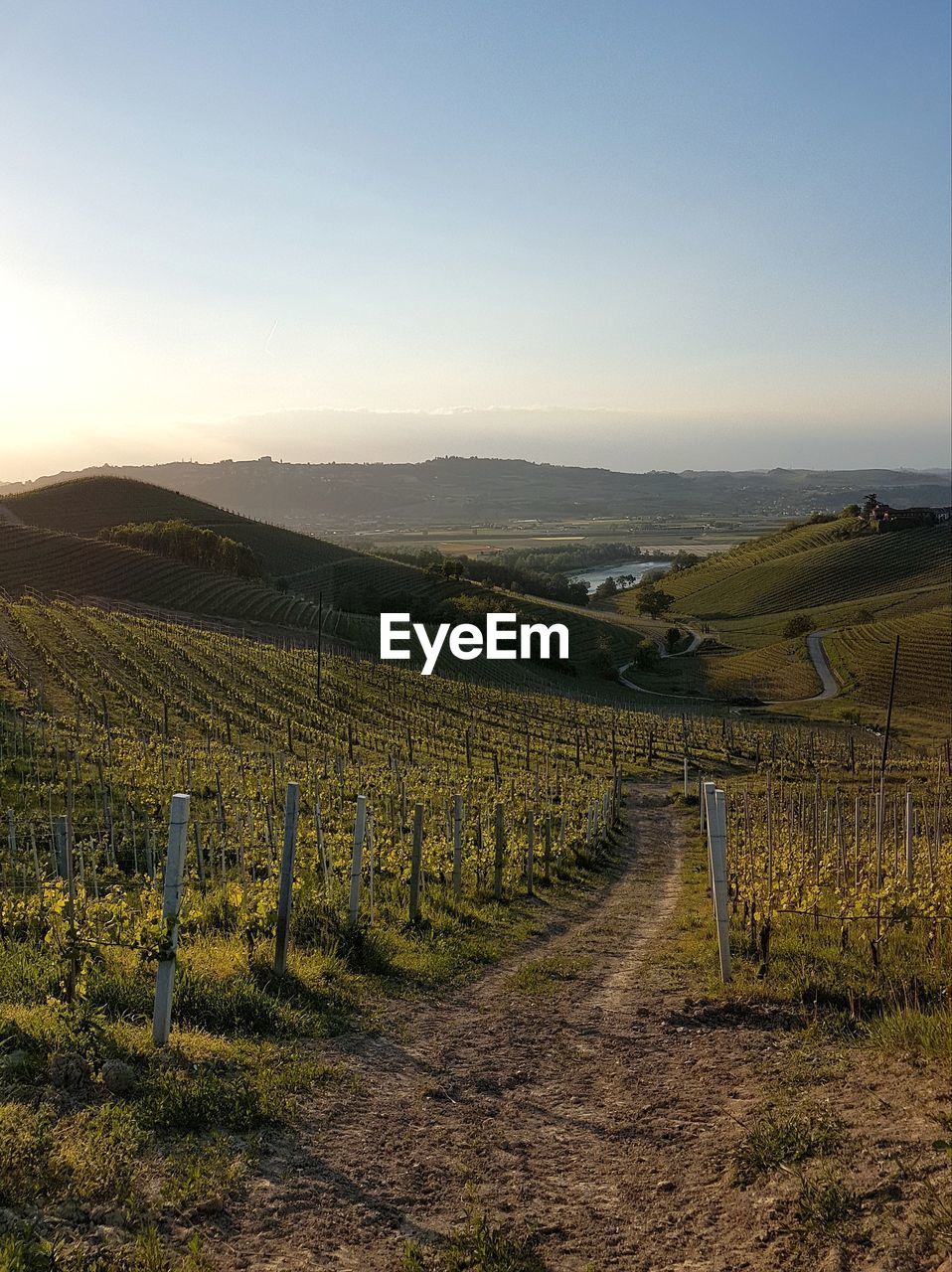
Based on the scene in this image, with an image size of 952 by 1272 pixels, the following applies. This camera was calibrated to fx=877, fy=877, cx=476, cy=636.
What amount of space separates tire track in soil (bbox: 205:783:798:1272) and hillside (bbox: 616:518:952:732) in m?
59.8

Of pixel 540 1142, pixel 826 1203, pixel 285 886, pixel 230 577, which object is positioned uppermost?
pixel 230 577

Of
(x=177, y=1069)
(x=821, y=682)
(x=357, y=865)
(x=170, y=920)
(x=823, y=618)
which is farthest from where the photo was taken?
(x=823, y=618)

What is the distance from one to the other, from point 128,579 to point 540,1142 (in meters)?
85.8

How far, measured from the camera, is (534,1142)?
6039mm

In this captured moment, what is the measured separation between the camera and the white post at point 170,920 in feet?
22.3

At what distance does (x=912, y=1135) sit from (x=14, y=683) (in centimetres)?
3554

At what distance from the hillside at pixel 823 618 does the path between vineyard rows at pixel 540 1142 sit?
59789mm

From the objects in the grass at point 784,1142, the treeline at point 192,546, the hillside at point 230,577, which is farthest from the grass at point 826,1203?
the treeline at point 192,546

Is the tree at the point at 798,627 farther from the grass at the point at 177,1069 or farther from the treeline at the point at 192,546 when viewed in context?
the grass at the point at 177,1069

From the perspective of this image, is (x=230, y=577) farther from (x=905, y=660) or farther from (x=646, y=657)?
(x=905, y=660)

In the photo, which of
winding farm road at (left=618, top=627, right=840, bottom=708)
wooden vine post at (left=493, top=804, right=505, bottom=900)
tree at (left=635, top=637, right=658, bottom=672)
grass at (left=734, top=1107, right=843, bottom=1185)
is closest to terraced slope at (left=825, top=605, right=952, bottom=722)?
winding farm road at (left=618, top=627, right=840, bottom=708)

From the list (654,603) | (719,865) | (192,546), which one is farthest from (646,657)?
(719,865)

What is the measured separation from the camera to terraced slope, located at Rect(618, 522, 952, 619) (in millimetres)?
125188

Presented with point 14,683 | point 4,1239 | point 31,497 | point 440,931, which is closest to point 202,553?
point 31,497
